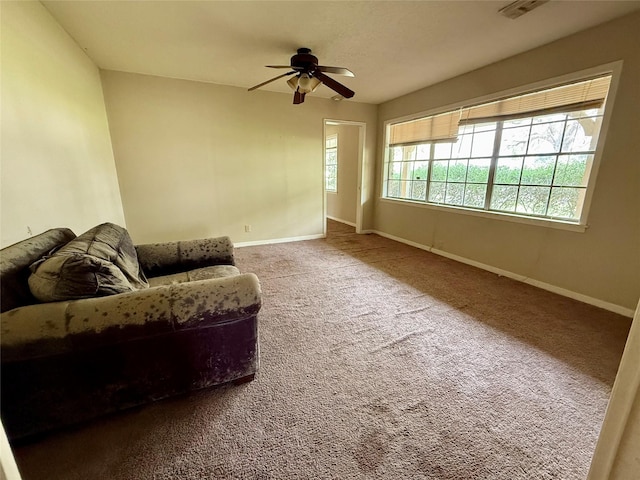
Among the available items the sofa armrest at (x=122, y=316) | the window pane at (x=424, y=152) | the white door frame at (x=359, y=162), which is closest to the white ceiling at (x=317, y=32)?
the window pane at (x=424, y=152)

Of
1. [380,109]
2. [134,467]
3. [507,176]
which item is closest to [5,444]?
[134,467]

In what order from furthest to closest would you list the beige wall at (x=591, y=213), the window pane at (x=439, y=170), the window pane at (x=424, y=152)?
1. the window pane at (x=424, y=152)
2. the window pane at (x=439, y=170)
3. the beige wall at (x=591, y=213)

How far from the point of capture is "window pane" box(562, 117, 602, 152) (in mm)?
2421

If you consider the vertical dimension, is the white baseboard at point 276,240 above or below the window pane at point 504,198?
below

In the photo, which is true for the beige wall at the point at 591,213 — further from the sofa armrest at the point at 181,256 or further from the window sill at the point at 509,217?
the sofa armrest at the point at 181,256

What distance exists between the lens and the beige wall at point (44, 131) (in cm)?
154

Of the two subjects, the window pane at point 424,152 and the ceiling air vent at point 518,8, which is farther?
the window pane at point 424,152

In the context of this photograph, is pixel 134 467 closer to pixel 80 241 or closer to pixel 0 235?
pixel 80 241

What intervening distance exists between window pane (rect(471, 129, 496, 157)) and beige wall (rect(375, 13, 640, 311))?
481 millimetres

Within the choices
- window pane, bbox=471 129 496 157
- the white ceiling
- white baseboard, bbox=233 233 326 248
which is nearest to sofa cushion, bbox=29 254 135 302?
the white ceiling

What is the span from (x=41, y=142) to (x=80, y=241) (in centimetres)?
95

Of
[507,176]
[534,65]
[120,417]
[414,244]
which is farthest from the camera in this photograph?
[414,244]

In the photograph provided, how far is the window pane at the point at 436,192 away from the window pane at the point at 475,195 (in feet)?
1.29

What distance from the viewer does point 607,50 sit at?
2.25 meters
